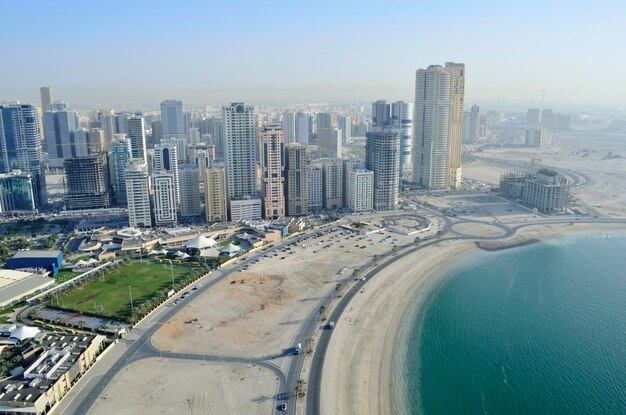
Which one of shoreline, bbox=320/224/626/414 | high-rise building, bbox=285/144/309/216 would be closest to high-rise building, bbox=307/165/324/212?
high-rise building, bbox=285/144/309/216

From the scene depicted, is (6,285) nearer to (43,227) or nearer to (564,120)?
(43,227)

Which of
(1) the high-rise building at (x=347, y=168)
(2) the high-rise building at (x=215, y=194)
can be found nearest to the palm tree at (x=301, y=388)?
(2) the high-rise building at (x=215, y=194)

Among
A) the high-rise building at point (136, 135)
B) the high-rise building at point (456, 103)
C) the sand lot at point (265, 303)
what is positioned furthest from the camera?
the high-rise building at point (136, 135)

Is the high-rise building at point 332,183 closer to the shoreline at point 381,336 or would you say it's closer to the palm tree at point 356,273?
the shoreline at point 381,336

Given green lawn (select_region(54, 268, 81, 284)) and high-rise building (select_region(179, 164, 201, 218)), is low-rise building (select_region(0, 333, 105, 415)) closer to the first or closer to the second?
green lawn (select_region(54, 268, 81, 284))

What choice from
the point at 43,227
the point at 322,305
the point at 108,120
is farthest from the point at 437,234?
the point at 108,120

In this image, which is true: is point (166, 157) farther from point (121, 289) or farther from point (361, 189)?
point (121, 289)

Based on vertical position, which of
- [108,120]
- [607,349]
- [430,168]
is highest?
[108,120]
